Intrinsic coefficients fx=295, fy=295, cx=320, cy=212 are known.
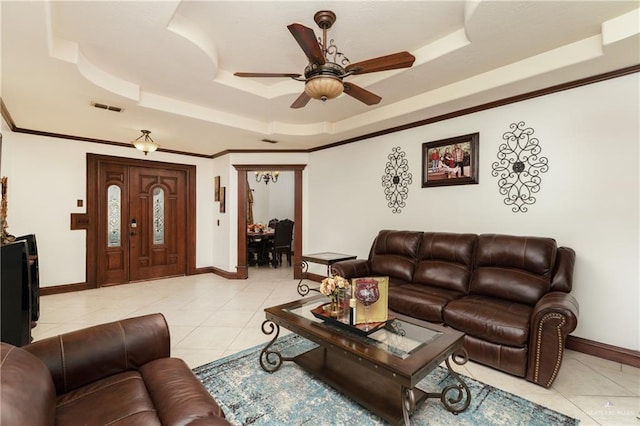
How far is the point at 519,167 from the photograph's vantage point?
3.07 metres

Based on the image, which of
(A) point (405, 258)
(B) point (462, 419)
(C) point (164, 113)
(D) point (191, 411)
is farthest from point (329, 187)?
(D) point (191, 411)

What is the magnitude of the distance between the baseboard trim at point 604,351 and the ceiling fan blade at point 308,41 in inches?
131

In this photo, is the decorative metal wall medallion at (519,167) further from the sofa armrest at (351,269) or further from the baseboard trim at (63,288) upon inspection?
the baseboard trim at (63,288)

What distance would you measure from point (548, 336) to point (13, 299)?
4.02m

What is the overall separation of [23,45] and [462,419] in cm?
389

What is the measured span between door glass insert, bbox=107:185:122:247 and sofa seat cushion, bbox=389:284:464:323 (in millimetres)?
4849

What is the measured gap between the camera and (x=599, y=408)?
192 cm

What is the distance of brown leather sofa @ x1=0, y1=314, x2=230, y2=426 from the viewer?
1008mm

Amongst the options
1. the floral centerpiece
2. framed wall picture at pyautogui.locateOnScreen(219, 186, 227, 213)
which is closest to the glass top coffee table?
the floral centerpiece

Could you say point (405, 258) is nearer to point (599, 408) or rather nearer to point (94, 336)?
point (599, 408)

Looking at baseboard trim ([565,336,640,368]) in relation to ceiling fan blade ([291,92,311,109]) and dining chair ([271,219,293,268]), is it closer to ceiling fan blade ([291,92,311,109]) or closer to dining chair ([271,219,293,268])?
ceiling fan blade ([291,92,311,109])

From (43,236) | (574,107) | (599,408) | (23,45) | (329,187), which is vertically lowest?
(599,408)

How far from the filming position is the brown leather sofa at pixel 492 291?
6.93 feet

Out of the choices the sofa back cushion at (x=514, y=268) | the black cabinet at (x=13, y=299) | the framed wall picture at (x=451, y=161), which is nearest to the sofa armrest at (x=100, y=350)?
the black cabinet at (x=13, y=299)
